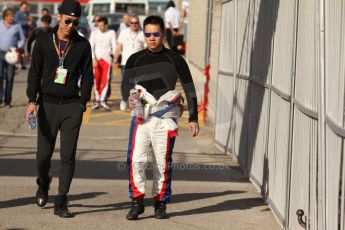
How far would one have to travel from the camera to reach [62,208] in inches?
344

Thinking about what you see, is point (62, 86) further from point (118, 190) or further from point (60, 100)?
point (118, 190)

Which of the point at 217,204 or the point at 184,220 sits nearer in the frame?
the point at 184,220

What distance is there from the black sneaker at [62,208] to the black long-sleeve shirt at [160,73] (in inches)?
47.1

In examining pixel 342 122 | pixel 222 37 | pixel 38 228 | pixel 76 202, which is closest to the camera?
pixel 342 122

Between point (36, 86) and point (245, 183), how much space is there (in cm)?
326

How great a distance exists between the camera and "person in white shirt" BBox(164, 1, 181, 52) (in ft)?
101

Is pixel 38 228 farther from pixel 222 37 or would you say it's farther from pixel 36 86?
pixel 222 37

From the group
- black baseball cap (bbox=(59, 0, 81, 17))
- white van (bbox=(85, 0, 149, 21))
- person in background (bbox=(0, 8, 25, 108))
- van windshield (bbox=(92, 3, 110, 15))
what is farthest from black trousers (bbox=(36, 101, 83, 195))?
van windshield (bbox=(92, 3, 110, 15))

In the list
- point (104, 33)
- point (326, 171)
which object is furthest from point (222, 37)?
point (326, 171)

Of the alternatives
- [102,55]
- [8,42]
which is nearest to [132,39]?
[102,55]

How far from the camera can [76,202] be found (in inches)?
375

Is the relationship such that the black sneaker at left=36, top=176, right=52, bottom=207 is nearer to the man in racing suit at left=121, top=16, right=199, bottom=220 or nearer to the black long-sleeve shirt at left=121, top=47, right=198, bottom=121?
the man in racing suit at left=121, top=16, right=199, bottom=220

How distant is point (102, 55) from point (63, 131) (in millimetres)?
10518

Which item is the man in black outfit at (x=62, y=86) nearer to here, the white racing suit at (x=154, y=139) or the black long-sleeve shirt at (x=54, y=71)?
the black long-sleeve shirt at (x=54, y=71)
